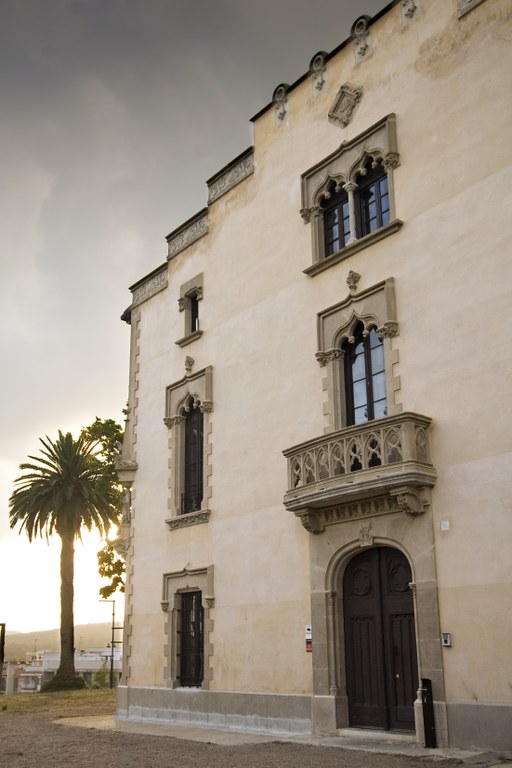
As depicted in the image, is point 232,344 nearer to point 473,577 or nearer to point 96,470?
point 473,577

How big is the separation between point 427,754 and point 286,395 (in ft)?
28.0

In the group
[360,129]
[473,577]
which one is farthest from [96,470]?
[473,577]

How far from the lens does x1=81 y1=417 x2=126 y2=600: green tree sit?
41250 millimetres

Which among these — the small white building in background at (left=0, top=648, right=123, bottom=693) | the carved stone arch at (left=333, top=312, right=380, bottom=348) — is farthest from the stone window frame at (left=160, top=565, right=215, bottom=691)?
the small white building in background at (left=0, top=648, right=123, bottom=693)

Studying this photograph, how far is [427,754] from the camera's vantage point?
43.0ft

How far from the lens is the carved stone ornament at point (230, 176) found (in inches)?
886

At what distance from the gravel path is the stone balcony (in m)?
4.40

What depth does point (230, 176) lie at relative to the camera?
76.1ft

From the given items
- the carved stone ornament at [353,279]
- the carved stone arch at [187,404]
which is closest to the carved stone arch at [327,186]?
the carved stone ornament at [353,279]

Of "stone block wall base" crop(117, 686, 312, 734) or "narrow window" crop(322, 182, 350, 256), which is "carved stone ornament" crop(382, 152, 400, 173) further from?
"stone block wall base" crop(117, 686, 312, 734)

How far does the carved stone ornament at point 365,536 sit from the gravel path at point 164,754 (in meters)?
3.82

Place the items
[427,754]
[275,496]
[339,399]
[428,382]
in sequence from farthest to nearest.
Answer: [275,496], [339,399], [428,382], [427,754]

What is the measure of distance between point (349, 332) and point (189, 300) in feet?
25.6

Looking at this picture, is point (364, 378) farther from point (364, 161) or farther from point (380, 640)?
point (380, 640)
